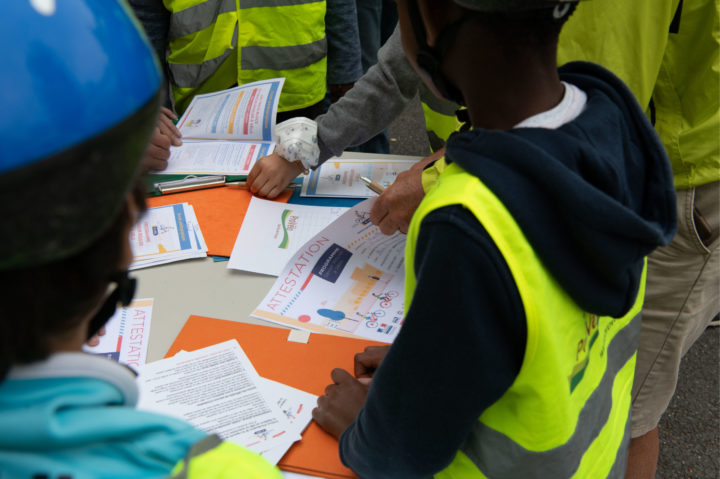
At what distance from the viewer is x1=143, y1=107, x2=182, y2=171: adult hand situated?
4.81 feet

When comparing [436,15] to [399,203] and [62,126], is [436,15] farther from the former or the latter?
[399,203]

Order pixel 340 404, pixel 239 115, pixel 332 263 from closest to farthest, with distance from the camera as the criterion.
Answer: pixel 340 404
pixel 332 263
pixel 239 115

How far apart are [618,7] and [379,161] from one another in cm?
81

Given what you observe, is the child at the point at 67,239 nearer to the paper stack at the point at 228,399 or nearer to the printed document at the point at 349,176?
the paper stack at the point at 228,399

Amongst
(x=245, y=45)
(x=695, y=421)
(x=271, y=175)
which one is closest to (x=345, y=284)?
(x=271, y=175)

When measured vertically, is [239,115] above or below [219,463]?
below

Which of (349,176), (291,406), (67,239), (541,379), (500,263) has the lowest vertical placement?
(349,176)

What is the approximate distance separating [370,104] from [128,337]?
2.53 ft

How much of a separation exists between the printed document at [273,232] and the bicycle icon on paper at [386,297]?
0.22 meters

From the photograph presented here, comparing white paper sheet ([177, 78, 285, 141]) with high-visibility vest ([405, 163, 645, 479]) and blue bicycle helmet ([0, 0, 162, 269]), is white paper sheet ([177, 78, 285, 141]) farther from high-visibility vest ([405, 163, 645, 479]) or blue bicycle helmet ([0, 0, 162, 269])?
blue bicycle helmet ([0, 0, 162, 269])

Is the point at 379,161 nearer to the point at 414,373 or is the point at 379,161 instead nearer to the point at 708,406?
the point at 414,373

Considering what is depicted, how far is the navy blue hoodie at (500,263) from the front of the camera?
50cm

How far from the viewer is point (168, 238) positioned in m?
1.25

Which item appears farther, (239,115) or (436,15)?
(239,115)
